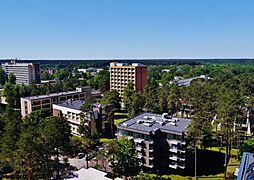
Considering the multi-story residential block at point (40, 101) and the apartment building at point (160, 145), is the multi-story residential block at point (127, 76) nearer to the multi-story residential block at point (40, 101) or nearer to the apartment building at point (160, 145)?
the multi-story residential block at point (40, 101)

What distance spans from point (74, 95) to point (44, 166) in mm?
49047

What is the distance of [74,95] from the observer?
7694cm

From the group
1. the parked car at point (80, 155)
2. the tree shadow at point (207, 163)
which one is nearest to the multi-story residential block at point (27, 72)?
the parked car at point (80, 155)

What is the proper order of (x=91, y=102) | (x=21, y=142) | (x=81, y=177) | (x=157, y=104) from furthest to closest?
(x=157, y=104) → (x=91, y=102) → (x=81, y=177) → (x=21, y=142)

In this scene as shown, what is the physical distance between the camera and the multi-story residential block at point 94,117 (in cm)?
5081

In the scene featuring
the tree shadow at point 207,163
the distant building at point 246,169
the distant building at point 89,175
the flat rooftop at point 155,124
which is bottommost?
the tree shadow at point 207,163

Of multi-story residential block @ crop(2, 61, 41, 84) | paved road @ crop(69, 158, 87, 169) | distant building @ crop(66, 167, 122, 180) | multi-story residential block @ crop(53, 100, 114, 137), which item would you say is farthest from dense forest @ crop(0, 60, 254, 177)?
multi-story residential block @ crop(2, 61, 41, 84)

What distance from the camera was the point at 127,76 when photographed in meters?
88.4

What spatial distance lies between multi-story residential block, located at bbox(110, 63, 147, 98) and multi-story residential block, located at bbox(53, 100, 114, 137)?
32.0 metres

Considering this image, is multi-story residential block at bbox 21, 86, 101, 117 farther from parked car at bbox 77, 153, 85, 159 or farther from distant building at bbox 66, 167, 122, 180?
distant building at bbox 66, 167, 122, 180

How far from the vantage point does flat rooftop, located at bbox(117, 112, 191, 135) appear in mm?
37719

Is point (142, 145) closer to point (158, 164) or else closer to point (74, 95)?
point (158, 164)

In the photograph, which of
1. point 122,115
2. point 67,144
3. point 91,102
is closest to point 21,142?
point 67,144

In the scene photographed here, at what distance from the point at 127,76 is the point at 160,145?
52.1m
